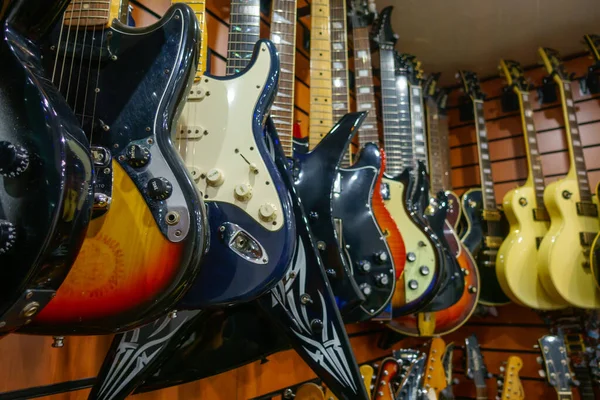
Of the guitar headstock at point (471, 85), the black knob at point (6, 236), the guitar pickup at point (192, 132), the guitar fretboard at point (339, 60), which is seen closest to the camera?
the black knob at point (6, 236)

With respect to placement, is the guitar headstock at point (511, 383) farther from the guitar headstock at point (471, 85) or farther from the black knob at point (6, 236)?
the black knob at point (6, 236)

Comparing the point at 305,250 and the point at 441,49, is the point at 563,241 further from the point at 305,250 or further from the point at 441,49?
the point at 305,250

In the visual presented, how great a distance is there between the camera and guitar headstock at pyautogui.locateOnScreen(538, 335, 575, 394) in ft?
6.36

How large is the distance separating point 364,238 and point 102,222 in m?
0.74

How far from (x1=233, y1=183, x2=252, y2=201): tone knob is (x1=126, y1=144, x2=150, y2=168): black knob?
0.18 metres

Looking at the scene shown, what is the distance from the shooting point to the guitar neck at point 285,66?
1.16 metres

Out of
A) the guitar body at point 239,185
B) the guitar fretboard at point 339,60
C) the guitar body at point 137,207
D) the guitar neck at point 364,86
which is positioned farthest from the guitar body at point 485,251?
the guitar body at point 137,207

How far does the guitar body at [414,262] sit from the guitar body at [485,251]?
2.65 feet

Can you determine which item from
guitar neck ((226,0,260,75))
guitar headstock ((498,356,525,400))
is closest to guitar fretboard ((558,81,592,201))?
guitar headstock ((498,356,525,400))

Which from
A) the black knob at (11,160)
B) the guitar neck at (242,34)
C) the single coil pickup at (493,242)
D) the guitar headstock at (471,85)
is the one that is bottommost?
the black knob at (11,160)

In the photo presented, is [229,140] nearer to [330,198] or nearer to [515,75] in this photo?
[330,198]

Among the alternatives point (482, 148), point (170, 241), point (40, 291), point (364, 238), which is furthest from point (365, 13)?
point (40, 291)

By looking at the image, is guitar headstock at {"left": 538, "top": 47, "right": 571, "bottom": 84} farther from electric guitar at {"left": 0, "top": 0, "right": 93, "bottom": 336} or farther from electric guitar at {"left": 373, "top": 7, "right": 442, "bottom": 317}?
electric guitar at {"left": 0, "top": 0, "right": 93, "bottom": 336}

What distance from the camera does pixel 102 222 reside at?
0.56 meters
